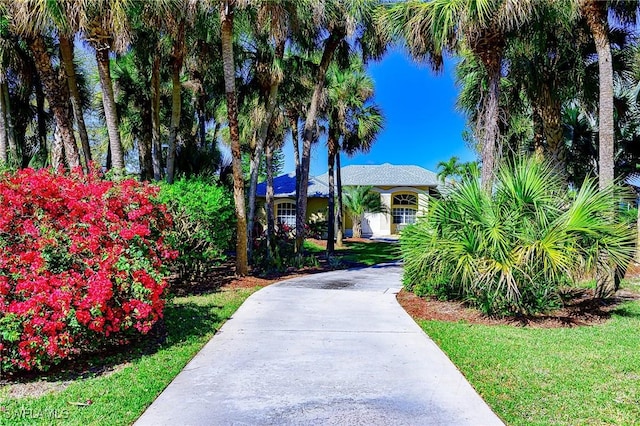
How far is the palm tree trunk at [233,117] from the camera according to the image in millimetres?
12008

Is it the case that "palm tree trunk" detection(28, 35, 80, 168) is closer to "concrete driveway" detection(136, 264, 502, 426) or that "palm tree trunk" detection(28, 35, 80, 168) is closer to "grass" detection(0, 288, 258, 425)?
"concrete driveway" detection(136, 264, 502, 426)

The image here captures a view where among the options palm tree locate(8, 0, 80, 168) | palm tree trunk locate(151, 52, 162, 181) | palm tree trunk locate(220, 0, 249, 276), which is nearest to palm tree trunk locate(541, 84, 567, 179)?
palm tree trunk locate(220, 0, 249, 276)

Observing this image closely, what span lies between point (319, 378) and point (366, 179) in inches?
1152

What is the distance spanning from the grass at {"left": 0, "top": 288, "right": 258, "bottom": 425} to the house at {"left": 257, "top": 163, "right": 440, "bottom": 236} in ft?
83.0

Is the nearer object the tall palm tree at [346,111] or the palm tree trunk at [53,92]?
the palm tree trunk at [53,92]

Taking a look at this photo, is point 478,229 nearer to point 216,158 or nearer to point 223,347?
point 223,347

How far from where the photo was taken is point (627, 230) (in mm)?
8133

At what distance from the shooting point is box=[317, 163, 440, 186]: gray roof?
32.7m

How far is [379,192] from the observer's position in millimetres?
32656

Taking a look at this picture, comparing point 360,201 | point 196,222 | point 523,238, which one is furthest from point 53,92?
point 360,201

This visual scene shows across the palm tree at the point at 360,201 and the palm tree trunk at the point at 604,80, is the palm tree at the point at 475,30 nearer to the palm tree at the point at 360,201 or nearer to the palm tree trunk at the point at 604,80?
the palm tree trunk at the point at 604,80

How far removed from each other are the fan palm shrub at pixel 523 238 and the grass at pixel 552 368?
32.6 inches

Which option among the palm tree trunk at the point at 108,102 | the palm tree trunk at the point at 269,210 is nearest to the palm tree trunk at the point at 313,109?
the palm tree trunk at the point at 269,210

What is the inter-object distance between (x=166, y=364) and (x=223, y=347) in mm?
913
